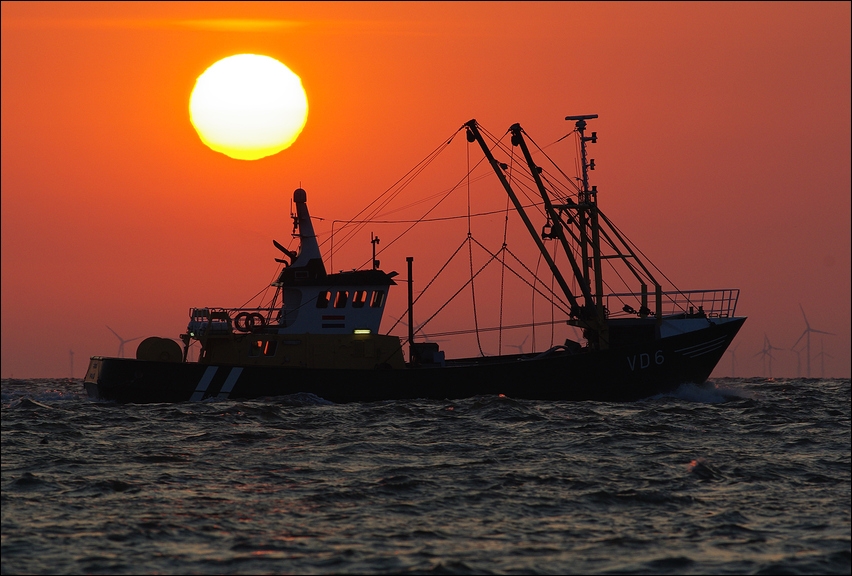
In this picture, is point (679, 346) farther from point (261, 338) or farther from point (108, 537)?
point (108, 537)

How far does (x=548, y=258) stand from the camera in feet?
159

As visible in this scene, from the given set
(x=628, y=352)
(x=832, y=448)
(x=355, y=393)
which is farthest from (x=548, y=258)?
(x=832, y=448)

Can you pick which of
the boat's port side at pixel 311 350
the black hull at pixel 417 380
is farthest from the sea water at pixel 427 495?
the boat's port side at pixel 311 350

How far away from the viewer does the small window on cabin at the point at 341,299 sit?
1809 inches

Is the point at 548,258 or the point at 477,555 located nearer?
the point at 477,555

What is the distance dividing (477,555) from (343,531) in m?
2.83

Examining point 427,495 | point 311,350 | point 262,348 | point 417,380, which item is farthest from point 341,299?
point 427,495

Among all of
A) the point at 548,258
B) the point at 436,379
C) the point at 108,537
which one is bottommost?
the point at 108,537

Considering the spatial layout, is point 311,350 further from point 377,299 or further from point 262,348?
point 377,299

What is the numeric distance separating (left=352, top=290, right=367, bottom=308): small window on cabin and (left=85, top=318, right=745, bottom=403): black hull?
13.1ft

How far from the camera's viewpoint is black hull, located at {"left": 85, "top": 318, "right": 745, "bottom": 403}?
43.2 m

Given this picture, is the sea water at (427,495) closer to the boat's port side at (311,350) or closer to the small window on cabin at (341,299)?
the boat's port side at (311,350)

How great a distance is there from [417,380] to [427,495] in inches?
846

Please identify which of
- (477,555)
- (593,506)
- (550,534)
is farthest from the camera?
(593,506)
